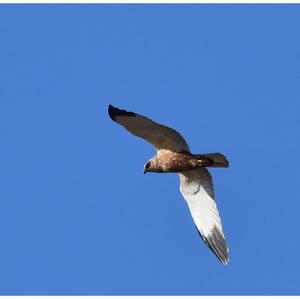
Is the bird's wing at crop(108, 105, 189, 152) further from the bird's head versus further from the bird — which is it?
the bird's head

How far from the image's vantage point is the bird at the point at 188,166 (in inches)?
736

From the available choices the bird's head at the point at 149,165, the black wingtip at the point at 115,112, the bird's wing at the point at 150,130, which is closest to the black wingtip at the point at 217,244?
the bird's head at the point at 149,165

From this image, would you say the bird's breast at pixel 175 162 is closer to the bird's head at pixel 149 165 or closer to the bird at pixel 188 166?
the bird at pixel 188 166

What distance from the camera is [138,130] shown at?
18906mm

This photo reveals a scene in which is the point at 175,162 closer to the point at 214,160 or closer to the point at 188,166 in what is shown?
the point at 188,166

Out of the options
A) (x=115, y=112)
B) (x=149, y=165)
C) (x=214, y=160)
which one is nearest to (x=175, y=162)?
(x=149, y=165)

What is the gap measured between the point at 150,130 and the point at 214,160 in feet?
4.16

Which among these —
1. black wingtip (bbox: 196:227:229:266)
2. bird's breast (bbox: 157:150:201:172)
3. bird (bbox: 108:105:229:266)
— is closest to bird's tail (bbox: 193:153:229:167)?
bird (bbox: 108:105:229:266)

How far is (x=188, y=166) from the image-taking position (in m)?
19.3

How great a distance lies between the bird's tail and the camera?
61.4 feet

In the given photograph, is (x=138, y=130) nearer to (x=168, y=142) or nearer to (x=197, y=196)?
(x=168, y=142)

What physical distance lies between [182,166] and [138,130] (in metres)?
1.13

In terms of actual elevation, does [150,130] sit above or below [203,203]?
above

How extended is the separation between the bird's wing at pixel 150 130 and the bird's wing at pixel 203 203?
1021 mm
